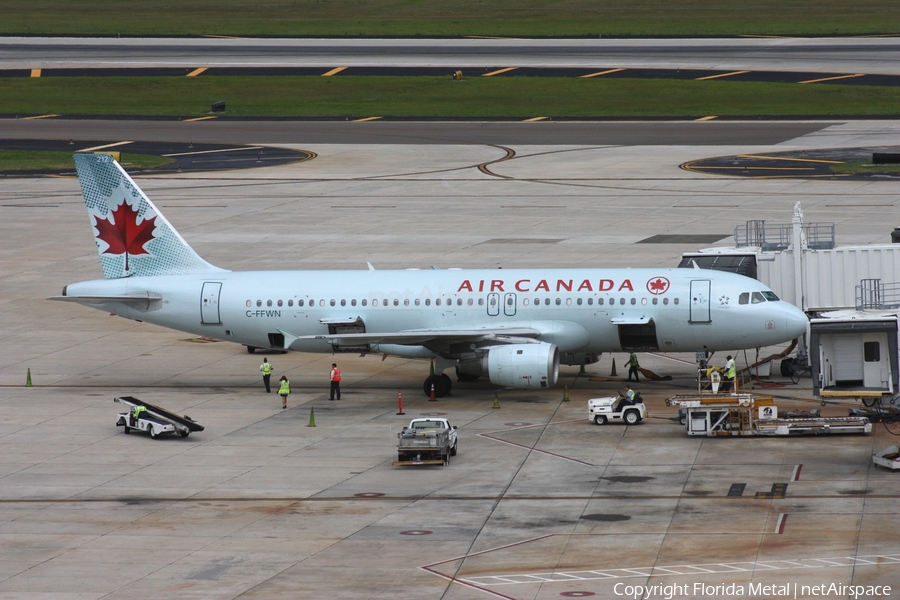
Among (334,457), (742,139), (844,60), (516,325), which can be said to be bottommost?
(334,457)

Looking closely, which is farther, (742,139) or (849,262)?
(742,139)

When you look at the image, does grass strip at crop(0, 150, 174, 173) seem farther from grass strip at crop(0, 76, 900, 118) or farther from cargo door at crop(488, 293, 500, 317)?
cargo door at crop(488, 293, 500, 317)

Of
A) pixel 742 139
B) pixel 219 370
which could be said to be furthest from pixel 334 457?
pixel 742 139

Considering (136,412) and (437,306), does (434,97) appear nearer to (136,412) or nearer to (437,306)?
(437,306)

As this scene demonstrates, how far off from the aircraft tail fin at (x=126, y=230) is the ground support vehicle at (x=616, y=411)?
19.9 m

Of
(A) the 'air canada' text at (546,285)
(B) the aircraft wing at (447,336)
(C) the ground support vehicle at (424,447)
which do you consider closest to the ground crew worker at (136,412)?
(B) the aircraft wing at (447,336)

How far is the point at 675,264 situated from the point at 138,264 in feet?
105

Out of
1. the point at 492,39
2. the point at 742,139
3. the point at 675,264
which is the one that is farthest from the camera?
the point at 492,39

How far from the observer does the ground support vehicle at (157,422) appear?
48.9 metres

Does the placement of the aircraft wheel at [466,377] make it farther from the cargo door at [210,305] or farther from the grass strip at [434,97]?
the grass strip at [434,97]

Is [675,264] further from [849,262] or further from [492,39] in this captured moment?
[492,39]

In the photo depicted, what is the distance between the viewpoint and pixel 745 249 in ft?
194

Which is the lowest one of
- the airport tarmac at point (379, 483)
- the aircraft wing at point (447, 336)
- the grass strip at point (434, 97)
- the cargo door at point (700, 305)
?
the airport tarmac at point (379, 483)

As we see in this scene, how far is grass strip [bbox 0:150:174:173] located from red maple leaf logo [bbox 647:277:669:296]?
7622 cm
